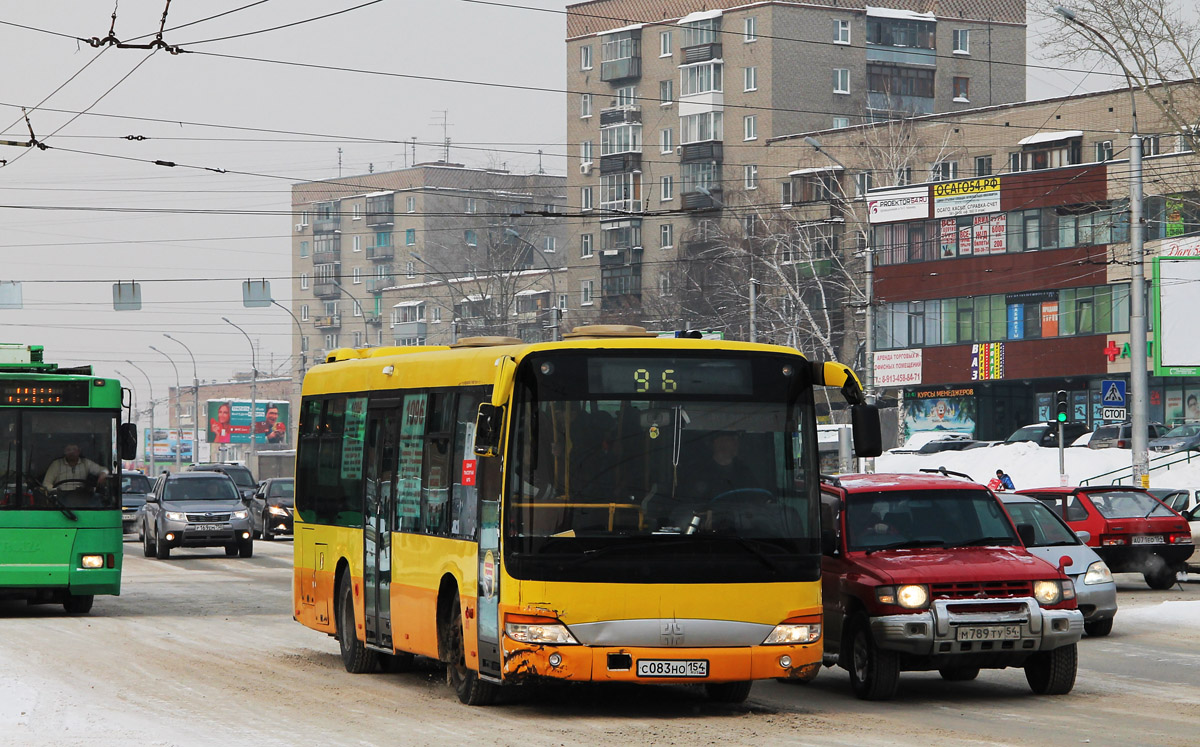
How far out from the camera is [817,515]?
1182 centimetres

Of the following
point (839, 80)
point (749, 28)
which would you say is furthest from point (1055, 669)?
point (749, 28)

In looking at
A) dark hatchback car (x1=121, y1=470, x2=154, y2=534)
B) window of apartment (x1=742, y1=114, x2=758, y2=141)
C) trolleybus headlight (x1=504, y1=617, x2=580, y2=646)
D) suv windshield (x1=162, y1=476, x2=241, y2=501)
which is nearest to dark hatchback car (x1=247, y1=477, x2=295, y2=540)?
dark hatchback car (x1=121, y1=470, x2=154, y2=534)

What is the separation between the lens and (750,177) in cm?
10000

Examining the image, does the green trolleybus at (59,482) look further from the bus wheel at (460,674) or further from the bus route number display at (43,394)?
the bus wheel at (460,674)

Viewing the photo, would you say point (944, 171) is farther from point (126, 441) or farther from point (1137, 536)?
point (126, 441)

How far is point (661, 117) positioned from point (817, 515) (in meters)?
96.4

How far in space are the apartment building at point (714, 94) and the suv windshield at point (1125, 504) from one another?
67113 millimetres

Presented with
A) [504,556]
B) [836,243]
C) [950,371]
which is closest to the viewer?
[504,556]

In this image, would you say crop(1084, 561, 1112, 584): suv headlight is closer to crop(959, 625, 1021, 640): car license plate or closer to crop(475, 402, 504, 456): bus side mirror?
crop(959, 625, 1021, 640): car license plate

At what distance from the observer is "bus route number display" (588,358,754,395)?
11.7 m

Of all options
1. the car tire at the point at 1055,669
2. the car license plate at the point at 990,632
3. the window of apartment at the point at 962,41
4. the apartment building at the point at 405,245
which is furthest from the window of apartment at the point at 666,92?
the car license plate at the point at 990,632

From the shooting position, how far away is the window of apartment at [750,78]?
100750 millimetres

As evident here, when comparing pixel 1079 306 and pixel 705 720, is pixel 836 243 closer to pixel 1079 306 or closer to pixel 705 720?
pixel 1079 306

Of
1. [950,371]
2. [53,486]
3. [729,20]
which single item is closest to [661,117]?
[729,20]
